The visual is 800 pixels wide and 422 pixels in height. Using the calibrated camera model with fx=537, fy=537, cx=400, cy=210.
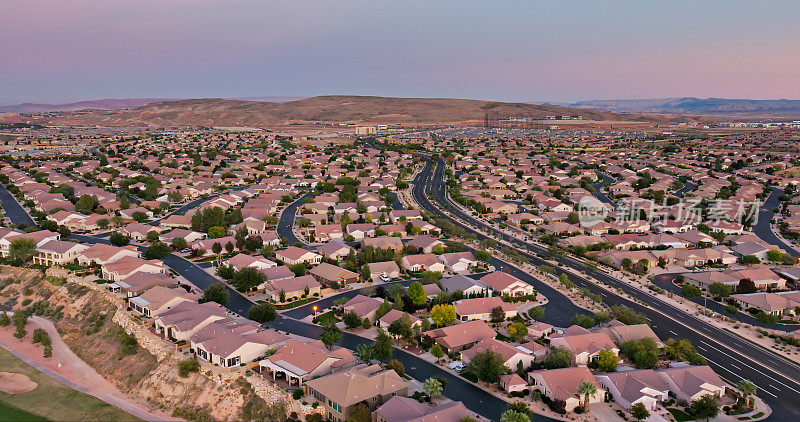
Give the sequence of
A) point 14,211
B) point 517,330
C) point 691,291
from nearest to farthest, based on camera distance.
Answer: point 517,330, point 691,291, point 14,211

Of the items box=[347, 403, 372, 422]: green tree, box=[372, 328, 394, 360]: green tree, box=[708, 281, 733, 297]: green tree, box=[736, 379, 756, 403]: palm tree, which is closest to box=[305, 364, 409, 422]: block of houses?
box=[347, 403, 372, 422]: green tree

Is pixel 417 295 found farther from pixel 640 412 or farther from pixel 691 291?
pixel 691 291

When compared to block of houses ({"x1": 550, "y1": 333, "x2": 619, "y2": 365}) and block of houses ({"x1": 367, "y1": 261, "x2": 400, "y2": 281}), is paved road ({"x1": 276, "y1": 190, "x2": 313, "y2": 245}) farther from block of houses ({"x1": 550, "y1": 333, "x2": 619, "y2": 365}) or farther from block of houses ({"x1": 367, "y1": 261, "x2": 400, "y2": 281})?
block of houses ({"x1": 550, "y1": 333, "x2": 619, "y2": 365})

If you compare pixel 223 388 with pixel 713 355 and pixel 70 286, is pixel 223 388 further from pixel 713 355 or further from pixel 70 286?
pixel 713 355

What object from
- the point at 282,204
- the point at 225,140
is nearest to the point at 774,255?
the point at 282,204

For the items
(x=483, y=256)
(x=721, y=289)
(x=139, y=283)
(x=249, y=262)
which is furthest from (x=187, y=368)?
(x=721, y=289)

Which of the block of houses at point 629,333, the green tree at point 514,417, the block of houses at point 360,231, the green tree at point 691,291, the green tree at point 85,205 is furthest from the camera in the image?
the green tree at point 85,205

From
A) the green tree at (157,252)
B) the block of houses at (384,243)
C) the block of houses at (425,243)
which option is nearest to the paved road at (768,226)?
the block of houses at (425,243)

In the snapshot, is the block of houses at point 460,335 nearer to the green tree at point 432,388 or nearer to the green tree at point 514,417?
the green tree at point 432,388
